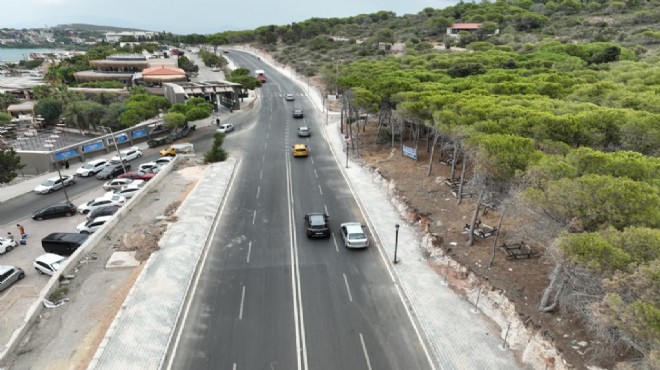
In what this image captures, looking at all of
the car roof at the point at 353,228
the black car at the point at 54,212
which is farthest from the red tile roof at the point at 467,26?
the black car at the point at 54,212

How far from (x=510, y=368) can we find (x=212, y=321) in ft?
41.3

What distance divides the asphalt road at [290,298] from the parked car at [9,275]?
10841mm

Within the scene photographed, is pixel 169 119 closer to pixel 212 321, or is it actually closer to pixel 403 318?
pixel 212 321

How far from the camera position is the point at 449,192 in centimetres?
2897

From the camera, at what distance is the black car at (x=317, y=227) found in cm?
2447

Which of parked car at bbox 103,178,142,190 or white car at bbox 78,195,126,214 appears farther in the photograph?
parked car at bbox 103,178,142,190

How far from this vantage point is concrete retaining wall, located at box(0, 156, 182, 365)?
50.6 ft

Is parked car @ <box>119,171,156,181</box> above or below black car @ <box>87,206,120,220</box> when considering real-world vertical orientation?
above

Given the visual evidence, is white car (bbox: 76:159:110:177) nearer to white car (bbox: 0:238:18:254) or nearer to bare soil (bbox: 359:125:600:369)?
white car (bbox: 0:238:18:254)

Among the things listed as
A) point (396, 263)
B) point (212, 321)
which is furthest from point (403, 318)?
point (212, 321)

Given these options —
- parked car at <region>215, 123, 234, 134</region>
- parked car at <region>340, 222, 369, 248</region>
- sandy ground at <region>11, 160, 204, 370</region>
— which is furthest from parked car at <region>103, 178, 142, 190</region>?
parked car at <region>340, 222, 369, 248</region>

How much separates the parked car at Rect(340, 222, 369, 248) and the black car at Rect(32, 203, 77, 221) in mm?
22506

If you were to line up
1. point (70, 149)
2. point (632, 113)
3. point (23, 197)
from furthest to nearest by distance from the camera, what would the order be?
point (70, 149), point (23, 197), point (632, 113)

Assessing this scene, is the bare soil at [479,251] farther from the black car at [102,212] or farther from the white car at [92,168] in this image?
the white car at [92,168]
